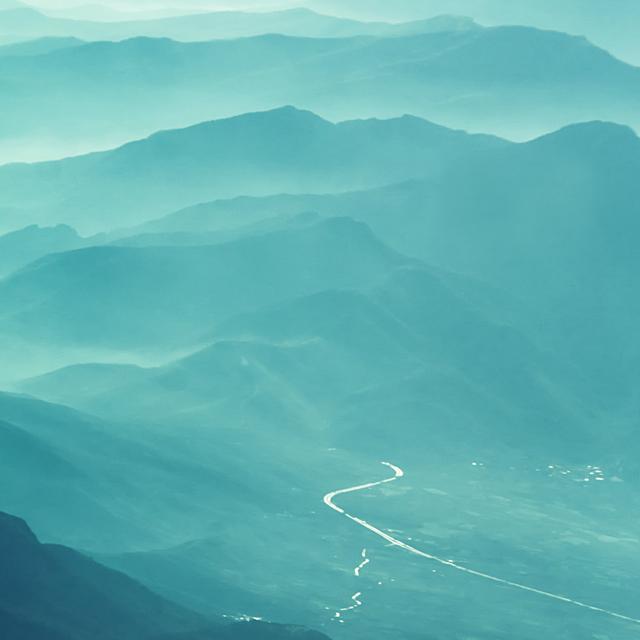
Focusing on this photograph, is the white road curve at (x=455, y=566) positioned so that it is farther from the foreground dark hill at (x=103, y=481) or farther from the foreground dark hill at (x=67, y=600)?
the foreground dark hill at (x=67, y=600)

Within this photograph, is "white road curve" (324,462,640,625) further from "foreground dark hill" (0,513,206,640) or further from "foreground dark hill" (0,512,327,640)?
"foreground dark hill" (0,513,206,640)

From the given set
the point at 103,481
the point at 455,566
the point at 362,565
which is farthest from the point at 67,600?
the point at 455,566

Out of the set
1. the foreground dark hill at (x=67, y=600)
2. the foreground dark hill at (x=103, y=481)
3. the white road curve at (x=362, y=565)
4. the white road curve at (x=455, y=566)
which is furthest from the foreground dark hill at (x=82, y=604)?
the white road curve at (x=455, y=566)

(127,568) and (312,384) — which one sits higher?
(312,384)

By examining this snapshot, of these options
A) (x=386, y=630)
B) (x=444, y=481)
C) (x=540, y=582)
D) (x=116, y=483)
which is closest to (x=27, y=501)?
(x=116, y=483)

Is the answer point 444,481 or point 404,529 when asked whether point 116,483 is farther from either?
point 444,481

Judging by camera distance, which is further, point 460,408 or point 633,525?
point 460,408

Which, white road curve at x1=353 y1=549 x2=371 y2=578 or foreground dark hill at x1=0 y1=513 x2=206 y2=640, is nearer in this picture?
foreground dark hill at x1=0 y1=513 x2=206 y2=640

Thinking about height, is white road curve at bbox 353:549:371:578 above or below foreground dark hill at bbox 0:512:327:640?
above

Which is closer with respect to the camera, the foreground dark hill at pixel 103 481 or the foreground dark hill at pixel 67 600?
the foreground dark hill at pixel 67 600

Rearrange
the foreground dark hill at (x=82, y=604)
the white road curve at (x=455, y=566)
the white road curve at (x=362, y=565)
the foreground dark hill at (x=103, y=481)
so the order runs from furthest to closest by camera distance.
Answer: the white road curve at (x=455, y=566), the white road curve at (x=362, y=565), the foreground dark hill at (x=103, y=481), the foreground dark hill at (x=82, y=604)

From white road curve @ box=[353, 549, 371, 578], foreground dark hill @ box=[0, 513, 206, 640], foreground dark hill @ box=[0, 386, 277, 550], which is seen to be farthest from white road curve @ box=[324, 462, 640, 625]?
foreground dark hill @ box=[0, 513, 206, 640]
